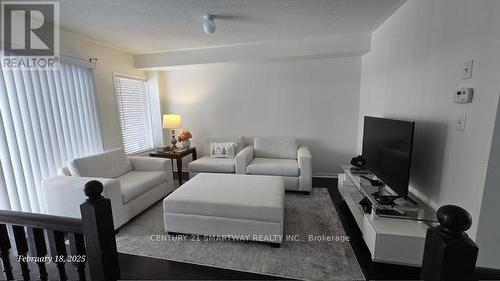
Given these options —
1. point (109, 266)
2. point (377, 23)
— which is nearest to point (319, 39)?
point (377, 23)

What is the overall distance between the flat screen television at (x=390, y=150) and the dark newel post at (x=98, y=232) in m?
2.15

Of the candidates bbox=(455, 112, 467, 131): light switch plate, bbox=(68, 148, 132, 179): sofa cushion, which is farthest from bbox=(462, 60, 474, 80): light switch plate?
bbox=(68, 148, 132, 179): sofa cushion

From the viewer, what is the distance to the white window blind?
3.63 meters

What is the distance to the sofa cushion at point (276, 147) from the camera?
3.81 metres

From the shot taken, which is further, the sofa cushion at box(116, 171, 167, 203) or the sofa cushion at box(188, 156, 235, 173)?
the sofa cushion at box(188, 156, 235, 173)

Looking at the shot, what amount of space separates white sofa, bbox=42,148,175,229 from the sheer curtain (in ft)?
0.57

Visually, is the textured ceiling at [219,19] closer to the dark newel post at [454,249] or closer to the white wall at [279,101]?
the white wall at [279,101]

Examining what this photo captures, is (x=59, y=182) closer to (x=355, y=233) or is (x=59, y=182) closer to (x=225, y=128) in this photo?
(x=225, y=128)

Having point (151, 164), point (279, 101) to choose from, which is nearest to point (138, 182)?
point (151, 164)

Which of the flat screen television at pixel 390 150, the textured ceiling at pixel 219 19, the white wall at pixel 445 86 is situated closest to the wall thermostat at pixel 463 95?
the white wall at pixel 445 86

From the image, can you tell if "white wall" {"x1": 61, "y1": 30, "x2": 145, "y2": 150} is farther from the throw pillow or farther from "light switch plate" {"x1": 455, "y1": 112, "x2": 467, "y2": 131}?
"light switch plate" {"x1": 455, "y1": 112, "x2": 467, "y2": 131}

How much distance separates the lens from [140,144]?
4.10m

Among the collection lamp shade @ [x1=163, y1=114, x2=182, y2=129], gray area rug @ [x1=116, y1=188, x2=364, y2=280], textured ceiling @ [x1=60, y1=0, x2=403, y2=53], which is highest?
textured ceiling @ [x1=60, y1=0, x2=403, y2=53]

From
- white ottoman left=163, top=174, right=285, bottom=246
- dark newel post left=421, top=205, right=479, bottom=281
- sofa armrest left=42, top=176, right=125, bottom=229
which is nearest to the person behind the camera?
dark newel post left=421, top=205, right=479, bottom=281
